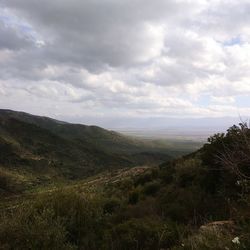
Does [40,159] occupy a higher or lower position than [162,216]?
lower

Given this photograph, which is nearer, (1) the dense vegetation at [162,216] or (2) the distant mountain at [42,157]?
(1) the dense vegetation at [162,216]

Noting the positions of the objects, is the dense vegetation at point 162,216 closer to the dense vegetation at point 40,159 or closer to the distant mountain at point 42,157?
the dense vegetation at point 40,159

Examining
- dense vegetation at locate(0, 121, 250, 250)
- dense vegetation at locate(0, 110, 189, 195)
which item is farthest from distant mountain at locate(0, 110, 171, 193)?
dense vegetation at locate(0, 121, 250, 250)

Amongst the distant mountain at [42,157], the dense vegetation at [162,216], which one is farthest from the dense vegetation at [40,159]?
the dense vegetation at [162,216]

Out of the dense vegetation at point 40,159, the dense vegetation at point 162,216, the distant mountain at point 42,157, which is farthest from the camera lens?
the distant mountain at point 42,157

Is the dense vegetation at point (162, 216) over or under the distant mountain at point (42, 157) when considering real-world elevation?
over

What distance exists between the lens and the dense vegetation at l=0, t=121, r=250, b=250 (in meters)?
6.34

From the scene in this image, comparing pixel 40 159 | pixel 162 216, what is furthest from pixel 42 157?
pixel 162 216

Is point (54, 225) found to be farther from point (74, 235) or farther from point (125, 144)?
point (125, 144)

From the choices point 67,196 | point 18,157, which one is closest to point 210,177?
point 67,196

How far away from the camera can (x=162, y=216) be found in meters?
10.5

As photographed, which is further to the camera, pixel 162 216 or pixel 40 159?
pixel 40 159

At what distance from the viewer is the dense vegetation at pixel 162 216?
634 centimetres

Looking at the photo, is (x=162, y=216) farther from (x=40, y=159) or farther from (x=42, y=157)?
(x=42, y=157)
